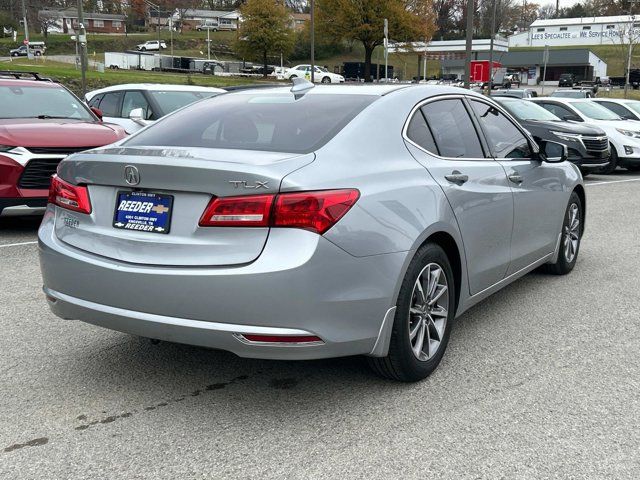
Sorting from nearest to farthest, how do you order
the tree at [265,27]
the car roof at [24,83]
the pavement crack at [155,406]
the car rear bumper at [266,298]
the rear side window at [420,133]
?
the car rear bumper at [266,298] < the pavement crack at [155,406] < the rear side window at [420,133] < the car roof at [24,83] < the tree at [265,27]

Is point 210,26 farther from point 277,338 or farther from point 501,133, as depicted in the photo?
point 277,338

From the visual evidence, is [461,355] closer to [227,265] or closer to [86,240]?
[227,265]

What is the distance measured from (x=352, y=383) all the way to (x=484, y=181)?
5.09 ft

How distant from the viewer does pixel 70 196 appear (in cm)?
368

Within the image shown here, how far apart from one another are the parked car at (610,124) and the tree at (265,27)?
55118 millimetres

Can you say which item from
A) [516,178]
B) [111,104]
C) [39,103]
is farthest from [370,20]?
[516,178]

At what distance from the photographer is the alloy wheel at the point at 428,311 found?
3.70m

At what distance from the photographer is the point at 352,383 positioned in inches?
149

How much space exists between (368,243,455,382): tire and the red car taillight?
634 millimetres

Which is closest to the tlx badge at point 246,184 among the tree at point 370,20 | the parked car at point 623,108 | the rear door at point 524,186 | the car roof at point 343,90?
the car roof at point 343,90

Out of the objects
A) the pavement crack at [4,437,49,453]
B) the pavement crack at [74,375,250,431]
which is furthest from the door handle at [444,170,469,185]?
the pavement crack at [4,437,49,453]

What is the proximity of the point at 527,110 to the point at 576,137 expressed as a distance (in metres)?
1.39

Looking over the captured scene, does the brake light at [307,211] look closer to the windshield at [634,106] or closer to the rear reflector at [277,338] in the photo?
the rear reflector at [277,338]

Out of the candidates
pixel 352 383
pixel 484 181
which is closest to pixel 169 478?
pixel 352 383
